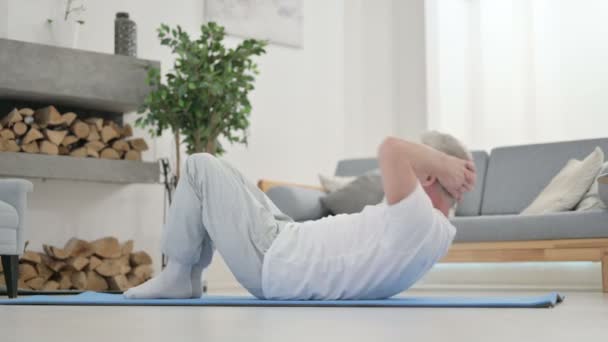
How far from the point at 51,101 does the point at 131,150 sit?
592 millimetres

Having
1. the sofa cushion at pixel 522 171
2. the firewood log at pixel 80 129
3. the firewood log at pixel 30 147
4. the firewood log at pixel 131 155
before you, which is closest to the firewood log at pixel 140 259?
the firewood log at pixel 131 155

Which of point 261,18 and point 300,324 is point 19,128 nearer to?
point 261,18

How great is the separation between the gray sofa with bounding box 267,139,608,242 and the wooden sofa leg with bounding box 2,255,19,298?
6.29 ft

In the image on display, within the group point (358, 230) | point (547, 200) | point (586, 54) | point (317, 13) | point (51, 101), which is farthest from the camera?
point (317, 13)

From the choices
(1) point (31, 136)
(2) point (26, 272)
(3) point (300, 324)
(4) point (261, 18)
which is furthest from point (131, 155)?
(3) point (300, 324)

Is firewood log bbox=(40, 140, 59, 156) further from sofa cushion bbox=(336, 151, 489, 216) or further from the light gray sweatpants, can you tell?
the light gray sweatpants

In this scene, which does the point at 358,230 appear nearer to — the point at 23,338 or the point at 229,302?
the point at 229,302

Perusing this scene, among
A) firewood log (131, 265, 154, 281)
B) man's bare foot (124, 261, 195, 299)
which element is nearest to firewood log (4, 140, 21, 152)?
firewood log (131, 265, 154, 281)

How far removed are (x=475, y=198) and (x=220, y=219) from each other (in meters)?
3.34

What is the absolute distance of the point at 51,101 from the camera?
5.55 metres

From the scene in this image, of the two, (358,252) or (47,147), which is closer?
(358,252)

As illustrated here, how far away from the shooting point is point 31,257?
208 inches

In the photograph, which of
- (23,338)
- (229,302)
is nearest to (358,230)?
(229,302)

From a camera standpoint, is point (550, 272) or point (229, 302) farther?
point (550, 272)
